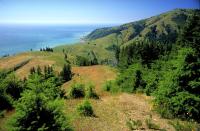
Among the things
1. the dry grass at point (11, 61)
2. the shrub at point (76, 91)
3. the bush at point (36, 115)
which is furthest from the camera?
the dry grass at point (11, 61)

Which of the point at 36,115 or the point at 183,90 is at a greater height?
the point at 36,115

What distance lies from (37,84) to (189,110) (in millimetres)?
12180

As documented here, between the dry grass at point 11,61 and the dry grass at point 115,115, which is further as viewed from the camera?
the dry grass at point 11,61

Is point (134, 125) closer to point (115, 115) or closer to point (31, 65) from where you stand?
point (115, 115)

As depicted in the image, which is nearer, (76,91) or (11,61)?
(76,91)

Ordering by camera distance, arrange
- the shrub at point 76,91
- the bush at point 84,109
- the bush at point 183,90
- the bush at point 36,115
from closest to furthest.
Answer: the bush at point 36,115 → the bush at point 183,90 → the bush at point 84,109 → the shrub at point 76,91

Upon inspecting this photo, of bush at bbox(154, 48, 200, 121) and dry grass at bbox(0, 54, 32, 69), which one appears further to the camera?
dry grass at bbox(0, 54, 32, 69)

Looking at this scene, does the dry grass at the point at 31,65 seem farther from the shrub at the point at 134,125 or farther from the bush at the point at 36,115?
the bush at the point at 36,115

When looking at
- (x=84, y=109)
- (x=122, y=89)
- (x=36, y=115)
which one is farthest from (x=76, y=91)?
(x=36, y=115)

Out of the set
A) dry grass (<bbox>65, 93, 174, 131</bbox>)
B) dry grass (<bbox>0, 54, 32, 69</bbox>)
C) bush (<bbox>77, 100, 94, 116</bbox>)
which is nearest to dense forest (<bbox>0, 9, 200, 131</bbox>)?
bush (<bbox>77, 100, 94, 116</bbox>)

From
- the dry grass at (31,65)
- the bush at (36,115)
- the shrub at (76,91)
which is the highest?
the bush at (36,115)

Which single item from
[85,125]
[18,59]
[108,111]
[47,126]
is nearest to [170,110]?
[108,111]

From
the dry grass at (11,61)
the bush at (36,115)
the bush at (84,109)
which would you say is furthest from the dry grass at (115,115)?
the dry grass at (11,61)

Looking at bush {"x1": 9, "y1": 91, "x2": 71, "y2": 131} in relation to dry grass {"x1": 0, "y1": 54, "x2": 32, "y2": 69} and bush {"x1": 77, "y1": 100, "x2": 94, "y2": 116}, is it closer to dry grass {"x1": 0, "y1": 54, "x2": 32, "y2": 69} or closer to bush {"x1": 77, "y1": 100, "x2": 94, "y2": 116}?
bush {"x1": 77, "y1": 100, "x2": 94, "y2": 116}
